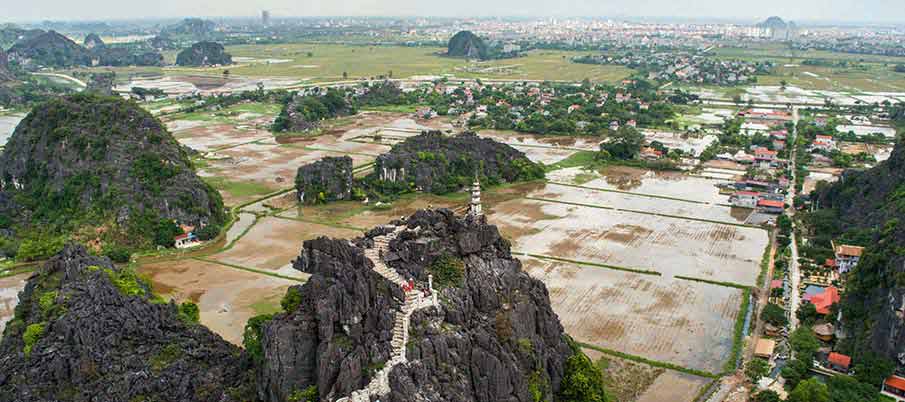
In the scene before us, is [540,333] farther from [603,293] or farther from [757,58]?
[757,58]

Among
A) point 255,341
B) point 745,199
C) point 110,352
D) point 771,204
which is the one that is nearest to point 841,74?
point 745,199

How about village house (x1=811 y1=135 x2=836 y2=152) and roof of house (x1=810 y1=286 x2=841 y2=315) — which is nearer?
roof of house (x1=810 y1=286 x2=841 y2=315)

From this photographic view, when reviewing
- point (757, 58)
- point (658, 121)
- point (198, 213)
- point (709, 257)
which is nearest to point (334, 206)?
point (198, 213)

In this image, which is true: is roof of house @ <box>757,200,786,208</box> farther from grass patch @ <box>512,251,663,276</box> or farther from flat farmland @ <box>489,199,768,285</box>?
grass patch @ <box>512,251,663,276</box>

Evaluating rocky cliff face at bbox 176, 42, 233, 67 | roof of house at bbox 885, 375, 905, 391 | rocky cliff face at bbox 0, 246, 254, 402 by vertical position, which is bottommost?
roof of house at bbox 885, 375, 905, 391

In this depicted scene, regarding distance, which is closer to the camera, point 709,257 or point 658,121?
point 709,257

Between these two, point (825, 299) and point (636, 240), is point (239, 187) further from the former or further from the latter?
point (825, 299)

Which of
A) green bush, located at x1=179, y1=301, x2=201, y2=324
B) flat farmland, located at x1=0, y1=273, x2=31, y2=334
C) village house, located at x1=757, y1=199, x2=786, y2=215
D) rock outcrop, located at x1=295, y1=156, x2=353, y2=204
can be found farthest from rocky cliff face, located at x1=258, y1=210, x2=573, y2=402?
village house, located at x1=757, y1=199, x2=786, y2=215
